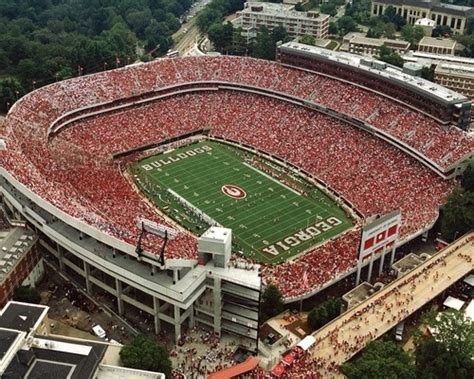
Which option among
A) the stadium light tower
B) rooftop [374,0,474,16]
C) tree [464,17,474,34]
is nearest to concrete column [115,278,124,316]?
the stadium light tower

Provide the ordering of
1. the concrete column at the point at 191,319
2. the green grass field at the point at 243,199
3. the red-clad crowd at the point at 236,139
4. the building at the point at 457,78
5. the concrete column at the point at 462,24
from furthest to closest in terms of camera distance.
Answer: the concrete column at the point at 462,24
the building at the point at 457,78
the green grass field at the point at 243,199
the red-clad crowd at the point at 236,139
the concrete column at the point at 191,319

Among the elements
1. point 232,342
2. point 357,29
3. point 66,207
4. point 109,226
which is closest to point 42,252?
point 66,207

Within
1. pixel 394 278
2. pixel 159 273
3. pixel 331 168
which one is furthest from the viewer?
pixel 331 168

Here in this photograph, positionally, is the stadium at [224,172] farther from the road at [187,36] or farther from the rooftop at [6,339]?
the road at [187,36]

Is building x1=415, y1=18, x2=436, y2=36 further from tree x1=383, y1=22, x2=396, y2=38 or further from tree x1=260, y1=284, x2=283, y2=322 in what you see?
tree x1=260, y1=284, x2=283, y2=322

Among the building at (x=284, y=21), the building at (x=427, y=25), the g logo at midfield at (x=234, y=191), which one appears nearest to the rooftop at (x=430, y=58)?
the building at (x=427, y=25)

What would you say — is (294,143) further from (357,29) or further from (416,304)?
(357,29)

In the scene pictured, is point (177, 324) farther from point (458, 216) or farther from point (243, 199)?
point (458, 216)
